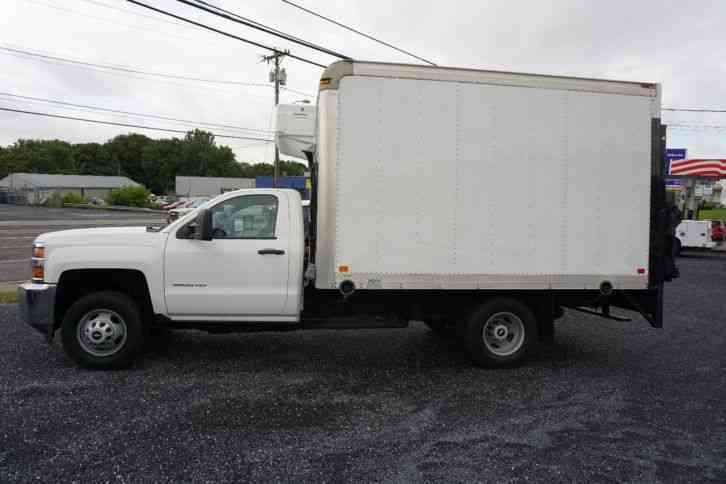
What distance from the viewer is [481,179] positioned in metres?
5.84

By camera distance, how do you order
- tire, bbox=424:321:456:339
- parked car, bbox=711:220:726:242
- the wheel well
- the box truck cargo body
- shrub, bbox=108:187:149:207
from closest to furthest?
1. the box truck cargo body
2. the wheel well
3. tire, bbox=424:321:456:339
4. parked car, bbox=711:220:726:242
5. shrub, bbox=108:187:149:207

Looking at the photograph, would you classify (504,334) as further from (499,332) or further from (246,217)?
(246,217)

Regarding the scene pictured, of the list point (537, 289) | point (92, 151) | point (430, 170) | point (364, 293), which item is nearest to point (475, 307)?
point (537, 289)

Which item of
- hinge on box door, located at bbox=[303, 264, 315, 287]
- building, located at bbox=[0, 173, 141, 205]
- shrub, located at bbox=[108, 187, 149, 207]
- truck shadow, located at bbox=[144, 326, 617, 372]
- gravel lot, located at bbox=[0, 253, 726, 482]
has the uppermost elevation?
building, located at bbox=[0, 173, 141, 205]

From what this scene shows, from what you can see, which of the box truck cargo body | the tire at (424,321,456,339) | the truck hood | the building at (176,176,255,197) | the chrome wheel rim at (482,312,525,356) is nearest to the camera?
the box truck cargo body

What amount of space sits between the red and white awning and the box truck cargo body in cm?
2445

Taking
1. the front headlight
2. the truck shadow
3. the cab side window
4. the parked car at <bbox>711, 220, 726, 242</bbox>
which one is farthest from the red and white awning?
the front headlight

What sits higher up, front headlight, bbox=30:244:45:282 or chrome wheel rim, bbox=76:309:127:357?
front headlight, bbox=30:244:45:282

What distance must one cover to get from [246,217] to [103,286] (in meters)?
1.77

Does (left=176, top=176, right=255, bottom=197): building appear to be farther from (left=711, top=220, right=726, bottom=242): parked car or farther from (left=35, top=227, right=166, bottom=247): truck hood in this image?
(left=35, top=227, right=166, bottom=247): truck hood

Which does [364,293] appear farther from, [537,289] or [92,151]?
[92,151]

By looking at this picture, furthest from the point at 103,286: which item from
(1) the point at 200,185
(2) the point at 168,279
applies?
(1) the point at 200,185

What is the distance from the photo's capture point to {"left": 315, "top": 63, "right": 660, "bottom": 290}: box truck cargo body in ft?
18.6

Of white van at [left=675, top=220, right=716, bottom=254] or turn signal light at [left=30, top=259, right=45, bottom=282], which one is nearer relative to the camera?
turn signal light at [left=30, top=259, right=45, bottom=282]
